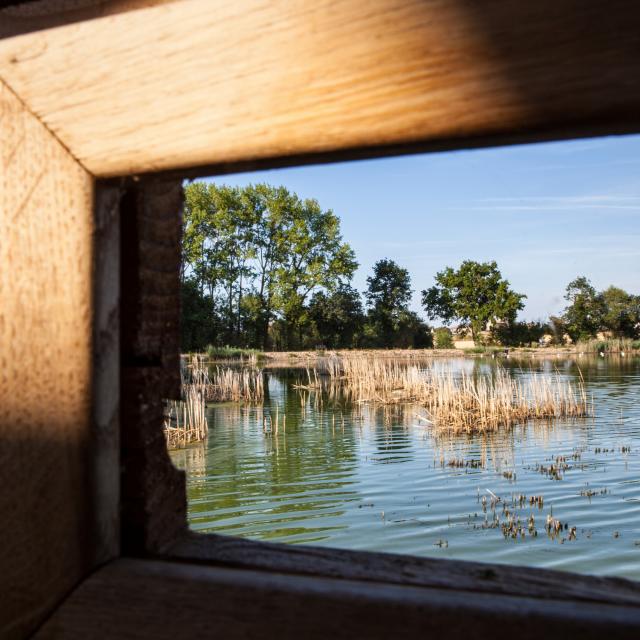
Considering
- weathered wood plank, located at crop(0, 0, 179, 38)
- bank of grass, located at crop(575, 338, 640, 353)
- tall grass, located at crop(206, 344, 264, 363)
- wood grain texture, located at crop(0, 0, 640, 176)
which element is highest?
tall grass, located at crop(206, 344, 264, 363)

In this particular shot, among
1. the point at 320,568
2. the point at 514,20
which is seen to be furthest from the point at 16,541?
the point at 514,20

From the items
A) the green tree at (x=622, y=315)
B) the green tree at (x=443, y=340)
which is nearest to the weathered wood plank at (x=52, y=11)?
the green tree at (x=443, y=340)

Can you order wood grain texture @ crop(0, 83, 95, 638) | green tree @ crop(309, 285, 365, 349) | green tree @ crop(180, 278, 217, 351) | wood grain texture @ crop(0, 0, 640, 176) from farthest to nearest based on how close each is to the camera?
green tree @ crop(309, 285, 365, 349) < green tree @ crop(180, 278, 217, 351) < wood grain texture @ crop(0, 83, 95, 638) < wood grain texture @ crop(0, 0, 640, 176)

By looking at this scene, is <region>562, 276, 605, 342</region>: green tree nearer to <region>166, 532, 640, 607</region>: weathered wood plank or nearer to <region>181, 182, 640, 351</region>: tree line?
<region>181, 182, 640, 351</region>: tree line

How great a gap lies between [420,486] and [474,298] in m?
55.1

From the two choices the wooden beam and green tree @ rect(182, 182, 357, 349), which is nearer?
the wooden beam

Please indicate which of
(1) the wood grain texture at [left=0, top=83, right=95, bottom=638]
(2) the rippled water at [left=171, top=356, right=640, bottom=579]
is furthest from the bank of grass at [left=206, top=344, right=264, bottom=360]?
(1) the wood grain texture at [left=0, top=83, right=95, bottom=638]

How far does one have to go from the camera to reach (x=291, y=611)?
1.94 ft

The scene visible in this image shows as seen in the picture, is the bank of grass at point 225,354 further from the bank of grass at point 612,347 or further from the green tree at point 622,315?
the green tree at point 622,315

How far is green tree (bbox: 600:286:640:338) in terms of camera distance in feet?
202

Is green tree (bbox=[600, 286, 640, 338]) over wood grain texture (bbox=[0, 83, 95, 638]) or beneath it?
over

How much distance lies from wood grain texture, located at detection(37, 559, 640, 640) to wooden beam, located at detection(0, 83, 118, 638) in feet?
0.13

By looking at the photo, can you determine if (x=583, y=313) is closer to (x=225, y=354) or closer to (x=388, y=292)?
(x=388, y=292)

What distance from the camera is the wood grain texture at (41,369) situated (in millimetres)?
670
